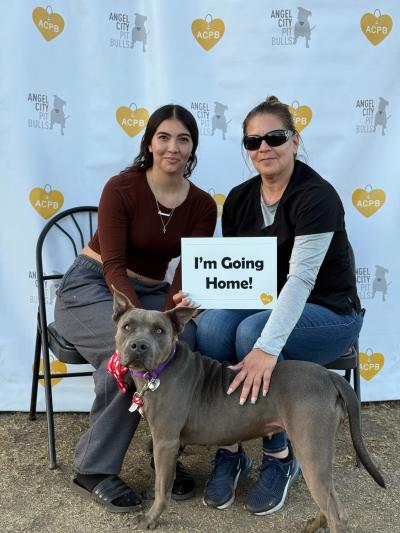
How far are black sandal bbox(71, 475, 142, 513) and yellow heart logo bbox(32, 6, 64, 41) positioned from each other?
285 cm

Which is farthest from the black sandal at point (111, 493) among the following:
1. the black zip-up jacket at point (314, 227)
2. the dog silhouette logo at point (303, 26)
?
the dog silhouette logo at point (303, 26)

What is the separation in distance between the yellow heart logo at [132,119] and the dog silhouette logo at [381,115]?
64.3 inches

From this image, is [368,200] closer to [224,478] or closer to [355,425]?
[355,425]

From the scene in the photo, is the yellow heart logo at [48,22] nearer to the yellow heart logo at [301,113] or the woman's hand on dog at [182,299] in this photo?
the yellow heart logo at [301,113]

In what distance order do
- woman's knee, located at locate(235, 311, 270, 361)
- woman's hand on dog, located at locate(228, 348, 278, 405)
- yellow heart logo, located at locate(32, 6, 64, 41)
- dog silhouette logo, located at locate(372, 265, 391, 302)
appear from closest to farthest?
woman's hand on dog, located at locate(228, 348, 278, 405)
woman's knee, located at locate(235, 311, 270, 361)
yellow heart logo, located at locate(32, 6, 64, 41)
dog silhouette logo, located at locate(372, 265, 391, 302)

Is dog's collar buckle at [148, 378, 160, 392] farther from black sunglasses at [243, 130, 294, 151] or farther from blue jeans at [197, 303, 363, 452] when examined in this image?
black sunglasses at [243, 130, 294, 151]

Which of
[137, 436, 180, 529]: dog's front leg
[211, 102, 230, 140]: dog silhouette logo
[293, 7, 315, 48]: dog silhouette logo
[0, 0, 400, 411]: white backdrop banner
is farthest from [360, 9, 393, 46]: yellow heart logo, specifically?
[137, 436, 180, 529]: dog's front leg

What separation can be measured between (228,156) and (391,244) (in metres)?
1.37

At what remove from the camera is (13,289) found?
3.98 meters

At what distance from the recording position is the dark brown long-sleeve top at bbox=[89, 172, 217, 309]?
313 centimetres

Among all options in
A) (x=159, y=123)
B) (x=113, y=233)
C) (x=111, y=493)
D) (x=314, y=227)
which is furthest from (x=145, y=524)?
(x=159, y=123)

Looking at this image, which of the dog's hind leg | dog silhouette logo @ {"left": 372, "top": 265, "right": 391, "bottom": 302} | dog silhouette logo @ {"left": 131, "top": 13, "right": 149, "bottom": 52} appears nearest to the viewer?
the dog's hind leg

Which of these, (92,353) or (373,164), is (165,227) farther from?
(373,164)

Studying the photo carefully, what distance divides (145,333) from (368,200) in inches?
89.8
